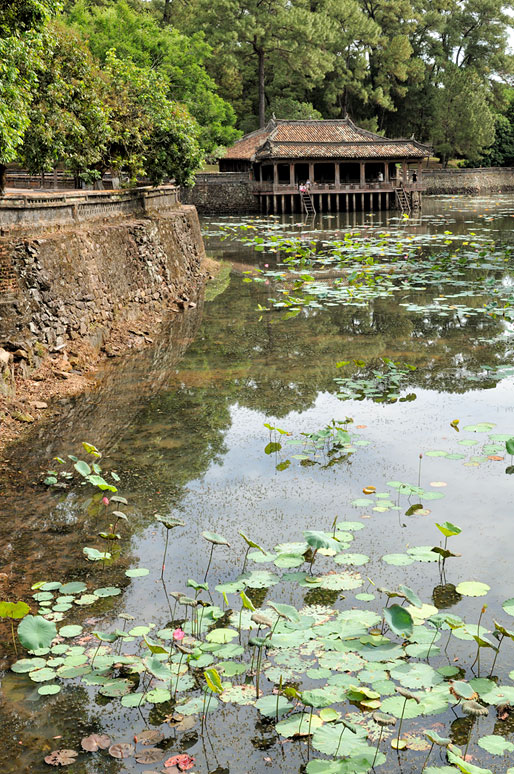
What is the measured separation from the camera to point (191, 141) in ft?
71.8

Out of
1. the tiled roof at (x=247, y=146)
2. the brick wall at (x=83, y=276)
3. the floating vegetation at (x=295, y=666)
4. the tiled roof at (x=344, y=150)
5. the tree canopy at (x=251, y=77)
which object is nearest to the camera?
the floating vegetation at (x=295, y=666)

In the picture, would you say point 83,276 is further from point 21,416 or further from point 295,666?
point 295,666

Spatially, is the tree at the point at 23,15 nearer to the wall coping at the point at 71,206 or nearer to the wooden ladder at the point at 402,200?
the wall coping at the point at 71,206

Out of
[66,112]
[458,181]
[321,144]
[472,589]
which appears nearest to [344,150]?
[321,144]

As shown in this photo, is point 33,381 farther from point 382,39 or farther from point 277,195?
point 382,39

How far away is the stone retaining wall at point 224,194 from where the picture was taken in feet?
152

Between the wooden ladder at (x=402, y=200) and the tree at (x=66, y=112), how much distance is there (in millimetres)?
29224

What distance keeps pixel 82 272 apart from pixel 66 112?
472cm

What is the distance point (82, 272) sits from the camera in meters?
13.3

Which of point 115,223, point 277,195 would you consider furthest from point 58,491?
point 277,195

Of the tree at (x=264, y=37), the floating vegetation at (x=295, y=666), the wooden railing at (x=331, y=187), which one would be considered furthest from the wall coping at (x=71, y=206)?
the tree at (x=264, y=37)

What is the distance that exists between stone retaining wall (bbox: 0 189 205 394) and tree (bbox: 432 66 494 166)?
45485 mm

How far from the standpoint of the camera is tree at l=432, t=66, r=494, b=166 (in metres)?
58.4

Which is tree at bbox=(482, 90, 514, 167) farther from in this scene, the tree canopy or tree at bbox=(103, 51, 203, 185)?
tree at bbox=(103, 51, 203, 185)
